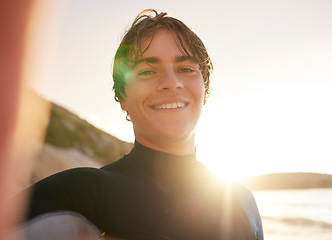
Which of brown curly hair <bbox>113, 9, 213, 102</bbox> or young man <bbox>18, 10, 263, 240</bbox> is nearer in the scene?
young man <bbox>18, 10, 263, 240</bbox>

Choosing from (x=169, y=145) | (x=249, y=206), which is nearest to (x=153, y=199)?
(x=169, y=145)

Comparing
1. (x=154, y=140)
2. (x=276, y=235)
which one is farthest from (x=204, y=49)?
(x=276, y=235)

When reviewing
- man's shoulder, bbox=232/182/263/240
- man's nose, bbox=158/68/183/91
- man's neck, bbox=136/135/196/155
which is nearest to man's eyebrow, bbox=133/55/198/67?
man's nose, bbox=158/68/183/91

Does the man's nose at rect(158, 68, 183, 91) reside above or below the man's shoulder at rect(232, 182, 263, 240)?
above

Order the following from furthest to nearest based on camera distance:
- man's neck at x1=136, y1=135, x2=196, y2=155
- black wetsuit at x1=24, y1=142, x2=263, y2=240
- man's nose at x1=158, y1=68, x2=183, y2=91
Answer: man's neck at x1=136, y1=135, x2=196, y2=155 < man's nose at x1=158, y1=68, x2=183, y2=91 < black wetsuit at x1=24, y1=142, x2=263, y2=240

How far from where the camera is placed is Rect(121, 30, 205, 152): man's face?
2.45 m

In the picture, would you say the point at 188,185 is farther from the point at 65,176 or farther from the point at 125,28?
the point at 125,28

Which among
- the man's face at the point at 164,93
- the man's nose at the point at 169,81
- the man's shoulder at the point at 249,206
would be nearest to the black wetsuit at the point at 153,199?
the man's shoulder at the point at 249,206

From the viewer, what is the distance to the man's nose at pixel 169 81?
242 centimetres

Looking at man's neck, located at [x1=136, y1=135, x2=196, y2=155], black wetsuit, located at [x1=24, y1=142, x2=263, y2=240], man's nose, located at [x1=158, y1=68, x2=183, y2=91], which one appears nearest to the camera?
black wetsuit, located at [x1=24, y1=142, x2=263, y2=240]

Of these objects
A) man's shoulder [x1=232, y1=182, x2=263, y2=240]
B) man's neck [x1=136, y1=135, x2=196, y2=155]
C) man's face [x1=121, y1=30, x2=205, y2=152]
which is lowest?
man's shoulder [x1=232, y1=182, x2=263, y2=240]

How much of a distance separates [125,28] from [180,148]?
1445 millimetres

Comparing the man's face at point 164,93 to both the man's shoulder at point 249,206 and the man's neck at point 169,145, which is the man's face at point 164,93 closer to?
the man's neck at point 169,145

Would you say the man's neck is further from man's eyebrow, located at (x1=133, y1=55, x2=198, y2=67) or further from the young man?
man's eyebrow, located at (x1=133, y1=55, x2=198, y2=67)
